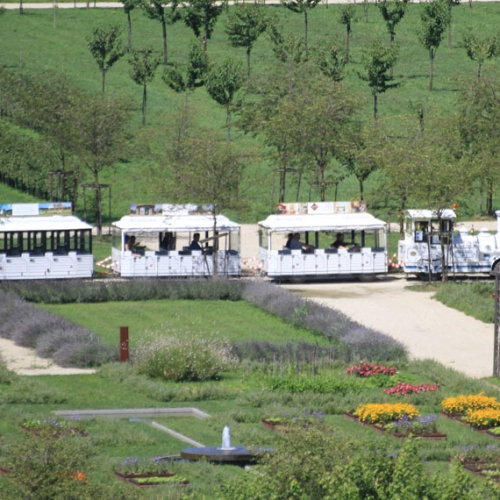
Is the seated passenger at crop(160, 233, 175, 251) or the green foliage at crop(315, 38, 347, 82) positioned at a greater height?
the green foliage at crop(315, 38, 347, 82)

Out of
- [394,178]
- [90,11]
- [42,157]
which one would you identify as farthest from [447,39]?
[394,178]

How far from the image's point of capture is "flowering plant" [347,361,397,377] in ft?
86.5

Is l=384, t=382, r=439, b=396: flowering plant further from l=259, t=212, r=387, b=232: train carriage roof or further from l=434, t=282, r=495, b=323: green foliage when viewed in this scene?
l=259, t=212, r=387, b=232: train carriage roof

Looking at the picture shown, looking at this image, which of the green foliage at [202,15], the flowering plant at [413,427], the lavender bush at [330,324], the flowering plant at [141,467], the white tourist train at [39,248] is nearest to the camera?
the flowering plant at [141,467]

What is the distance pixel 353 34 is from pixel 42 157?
41.2m

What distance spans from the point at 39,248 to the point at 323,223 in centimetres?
902

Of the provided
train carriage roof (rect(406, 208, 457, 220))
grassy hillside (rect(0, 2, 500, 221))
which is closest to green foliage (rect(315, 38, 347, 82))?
grassy hillside (rect(0, 2, 500, 221))

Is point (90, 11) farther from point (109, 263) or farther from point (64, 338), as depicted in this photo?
point (64, 338)

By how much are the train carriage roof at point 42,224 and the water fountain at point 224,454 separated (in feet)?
74.8

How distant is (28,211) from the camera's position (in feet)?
138

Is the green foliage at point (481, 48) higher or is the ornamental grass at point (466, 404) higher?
the green foliage at point (481, 48)

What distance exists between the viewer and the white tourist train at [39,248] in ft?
134

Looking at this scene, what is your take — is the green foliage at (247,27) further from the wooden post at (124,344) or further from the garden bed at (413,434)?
the garden bed at (413,434)

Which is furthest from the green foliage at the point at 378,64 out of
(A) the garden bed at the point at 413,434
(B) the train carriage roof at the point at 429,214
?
(A) the garden bed at the point at 413,434
